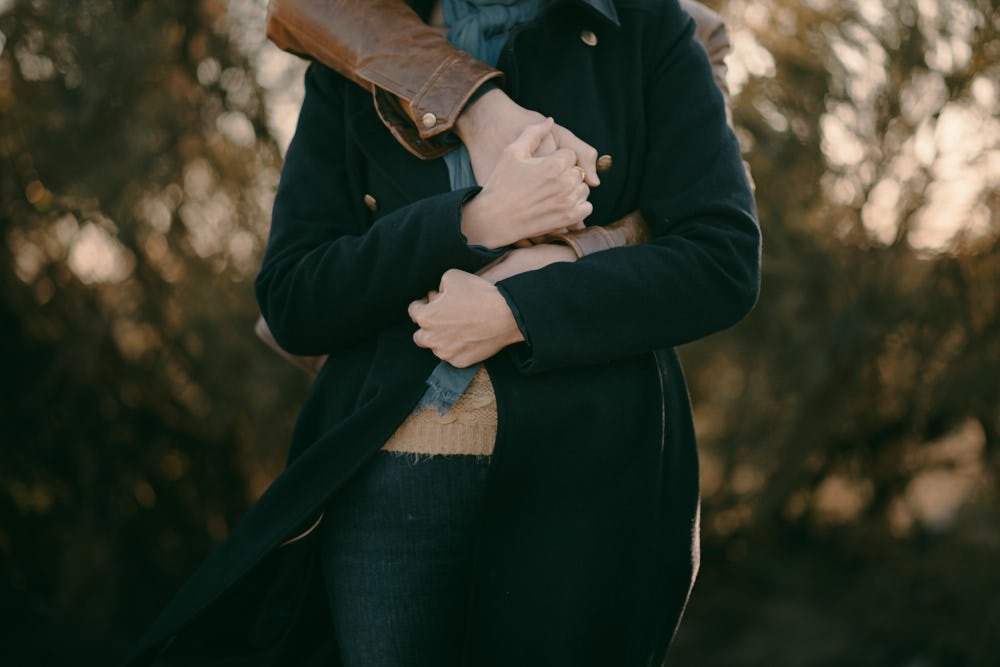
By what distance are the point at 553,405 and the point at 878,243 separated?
7.32ft

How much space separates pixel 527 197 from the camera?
1.19 m

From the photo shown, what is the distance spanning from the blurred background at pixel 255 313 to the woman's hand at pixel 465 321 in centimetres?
200

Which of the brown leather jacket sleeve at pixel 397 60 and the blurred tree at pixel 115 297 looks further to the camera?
the blurred tree at pixel 115 297

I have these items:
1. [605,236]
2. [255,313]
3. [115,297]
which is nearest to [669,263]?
[605,236]

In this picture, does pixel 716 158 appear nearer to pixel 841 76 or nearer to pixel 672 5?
pixel 672 5

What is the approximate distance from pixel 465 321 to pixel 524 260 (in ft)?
0.46

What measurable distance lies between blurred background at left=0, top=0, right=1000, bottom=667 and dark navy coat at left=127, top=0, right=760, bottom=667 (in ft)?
5.89

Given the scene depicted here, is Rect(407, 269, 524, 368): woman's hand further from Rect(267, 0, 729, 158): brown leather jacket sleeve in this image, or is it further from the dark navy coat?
Rect(267, 0, 729, 158): brown leather jacket sleeve

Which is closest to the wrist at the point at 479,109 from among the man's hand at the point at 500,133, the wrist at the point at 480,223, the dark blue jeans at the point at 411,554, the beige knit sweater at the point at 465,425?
the man's hand at the point at 500,133

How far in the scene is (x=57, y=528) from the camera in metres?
3.10

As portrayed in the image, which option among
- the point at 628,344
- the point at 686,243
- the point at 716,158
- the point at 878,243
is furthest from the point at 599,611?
the point at 878,243

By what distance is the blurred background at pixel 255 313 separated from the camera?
2920 millimetres

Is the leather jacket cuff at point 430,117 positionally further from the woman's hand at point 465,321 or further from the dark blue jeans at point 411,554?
the dark blue jeans at point 411,554

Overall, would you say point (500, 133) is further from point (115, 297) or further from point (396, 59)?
point (115, 297)
